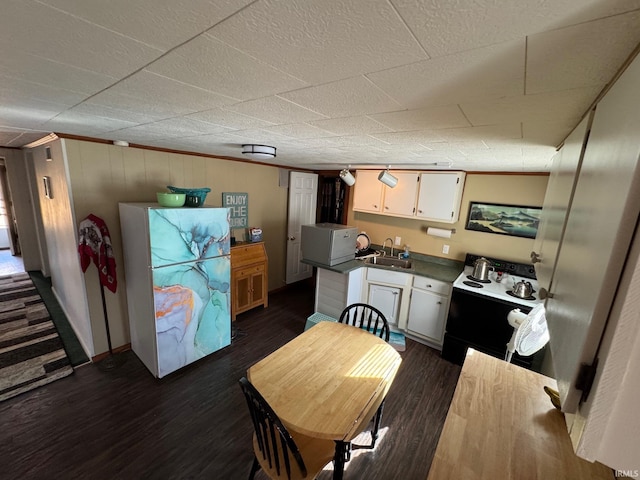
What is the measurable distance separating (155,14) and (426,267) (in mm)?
3499

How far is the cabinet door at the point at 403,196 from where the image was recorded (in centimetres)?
351

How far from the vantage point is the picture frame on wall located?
9.93 ft

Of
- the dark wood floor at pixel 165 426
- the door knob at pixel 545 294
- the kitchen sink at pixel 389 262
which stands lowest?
the dark wood floor at pixel 165 426

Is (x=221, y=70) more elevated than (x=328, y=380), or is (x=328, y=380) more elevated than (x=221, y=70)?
(x=221, y=70)

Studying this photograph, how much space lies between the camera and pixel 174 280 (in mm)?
2428

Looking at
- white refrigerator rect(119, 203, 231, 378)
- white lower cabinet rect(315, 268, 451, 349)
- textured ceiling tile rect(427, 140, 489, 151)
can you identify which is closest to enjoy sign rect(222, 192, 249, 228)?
white refrigerator rect(119, 203, 231, 378)

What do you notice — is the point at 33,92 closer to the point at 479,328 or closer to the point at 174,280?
the point at 174,280

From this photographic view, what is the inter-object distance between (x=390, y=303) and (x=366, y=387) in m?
1.94

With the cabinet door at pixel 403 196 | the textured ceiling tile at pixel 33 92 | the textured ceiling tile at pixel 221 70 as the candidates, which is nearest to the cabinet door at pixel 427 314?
the cabinet door at pixel 403 196

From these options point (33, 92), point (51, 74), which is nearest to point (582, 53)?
point (51, 74)

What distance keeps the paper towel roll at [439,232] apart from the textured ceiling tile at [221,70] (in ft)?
10.4

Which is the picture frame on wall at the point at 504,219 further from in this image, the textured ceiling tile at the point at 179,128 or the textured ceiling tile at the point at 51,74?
the textured ceiling tile at the point at 51,74

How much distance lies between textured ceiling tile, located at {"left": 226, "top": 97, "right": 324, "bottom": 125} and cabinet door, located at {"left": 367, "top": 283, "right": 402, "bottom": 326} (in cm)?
256

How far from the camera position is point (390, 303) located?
134 inches
